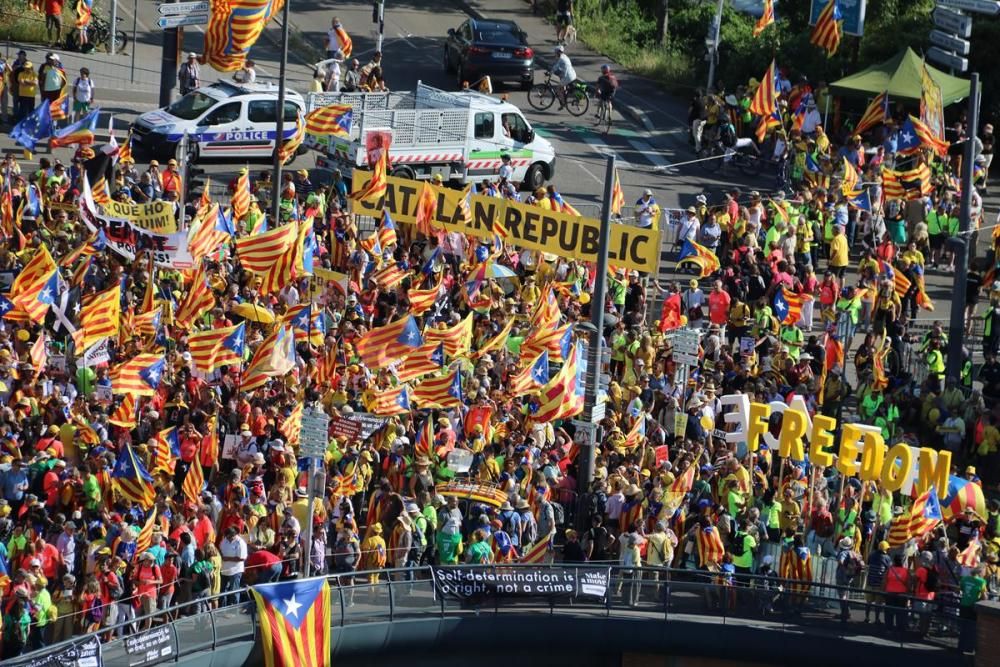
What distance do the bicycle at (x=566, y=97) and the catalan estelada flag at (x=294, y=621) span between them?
80.5 feet

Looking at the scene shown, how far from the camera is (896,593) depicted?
25953mm

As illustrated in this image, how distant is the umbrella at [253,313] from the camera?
31.8m

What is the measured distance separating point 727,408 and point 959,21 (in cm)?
714

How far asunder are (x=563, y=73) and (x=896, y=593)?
2315 cm

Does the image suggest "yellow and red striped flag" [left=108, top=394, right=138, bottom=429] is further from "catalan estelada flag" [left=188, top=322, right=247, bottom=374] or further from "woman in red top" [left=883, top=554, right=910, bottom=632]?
"woman in red top" [left=883, top=554, right=910, bottom=632]

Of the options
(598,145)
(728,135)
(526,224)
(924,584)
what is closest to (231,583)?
(924,584)

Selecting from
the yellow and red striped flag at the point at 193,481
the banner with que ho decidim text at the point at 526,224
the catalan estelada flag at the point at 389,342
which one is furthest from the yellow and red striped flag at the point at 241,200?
the yellow and red striped flag at the point at 193,481

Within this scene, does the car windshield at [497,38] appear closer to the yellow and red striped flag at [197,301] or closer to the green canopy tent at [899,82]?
the green canopy tent at [899,82]

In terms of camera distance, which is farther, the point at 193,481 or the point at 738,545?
the point at 193,481

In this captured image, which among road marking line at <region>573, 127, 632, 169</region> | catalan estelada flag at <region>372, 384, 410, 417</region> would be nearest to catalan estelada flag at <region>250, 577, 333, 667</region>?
catalan estelada flag at <region>372, 384, 410, 417</region>

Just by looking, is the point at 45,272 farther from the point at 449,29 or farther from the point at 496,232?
the point at 449,29

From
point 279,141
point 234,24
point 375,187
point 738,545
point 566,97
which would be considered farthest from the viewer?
point 566,97

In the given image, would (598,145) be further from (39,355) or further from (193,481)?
(193,481)

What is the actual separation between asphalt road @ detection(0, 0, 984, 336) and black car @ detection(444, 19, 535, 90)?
108cm
